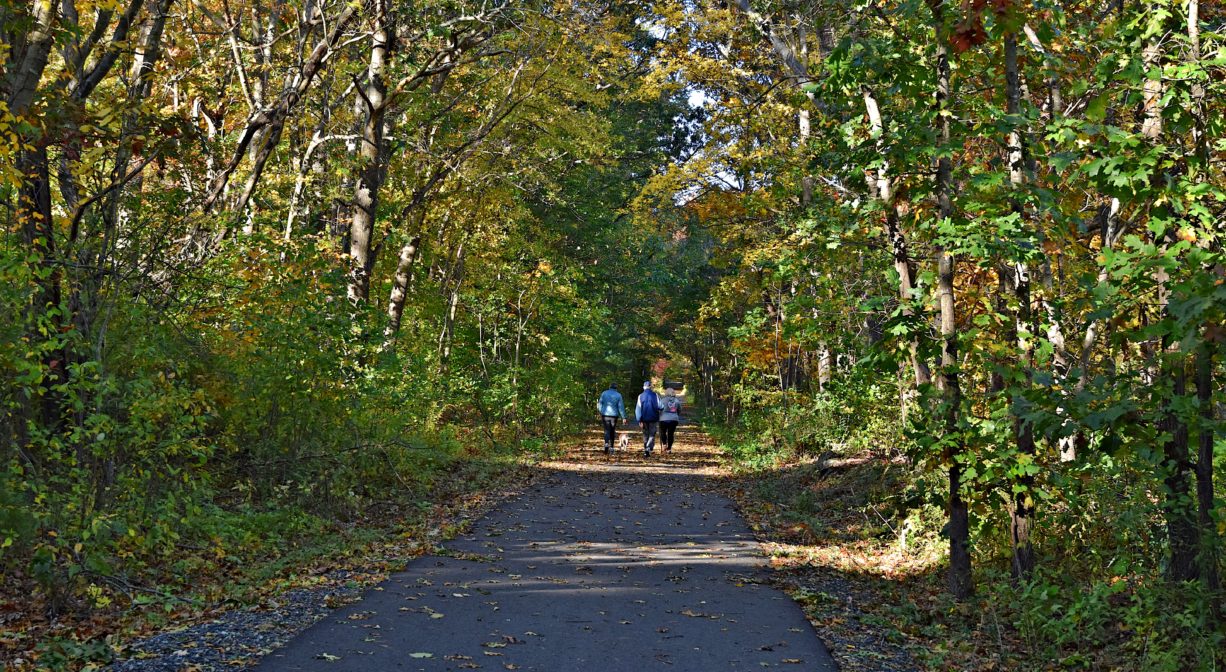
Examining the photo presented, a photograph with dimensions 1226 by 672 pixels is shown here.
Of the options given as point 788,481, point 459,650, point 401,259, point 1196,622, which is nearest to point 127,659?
point 459,650

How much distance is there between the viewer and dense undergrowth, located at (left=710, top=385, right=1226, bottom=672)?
6.57 metres

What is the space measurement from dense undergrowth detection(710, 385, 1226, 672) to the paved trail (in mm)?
577

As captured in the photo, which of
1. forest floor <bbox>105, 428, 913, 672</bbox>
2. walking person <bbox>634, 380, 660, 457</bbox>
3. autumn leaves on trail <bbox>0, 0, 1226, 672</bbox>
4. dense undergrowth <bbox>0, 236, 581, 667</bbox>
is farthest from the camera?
walking person <bbox>634, 380, 660, 457</bbox>

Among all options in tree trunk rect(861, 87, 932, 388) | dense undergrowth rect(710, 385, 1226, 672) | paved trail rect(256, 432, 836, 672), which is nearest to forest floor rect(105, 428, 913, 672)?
paved trail rect(256, 432, 836, 672)

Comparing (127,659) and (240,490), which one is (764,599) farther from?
(240,490)

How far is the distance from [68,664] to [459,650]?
232 centimetres

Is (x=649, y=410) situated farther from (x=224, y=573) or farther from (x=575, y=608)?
(x=575, y=608)

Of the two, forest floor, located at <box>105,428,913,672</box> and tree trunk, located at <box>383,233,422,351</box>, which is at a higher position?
tree trunk, located at <box>383,233,422,351</box>

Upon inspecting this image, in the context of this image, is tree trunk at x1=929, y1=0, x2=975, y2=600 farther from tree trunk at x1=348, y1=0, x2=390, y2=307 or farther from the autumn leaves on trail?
tree trunk at x1=348, y1=0, x2=390, y2=307

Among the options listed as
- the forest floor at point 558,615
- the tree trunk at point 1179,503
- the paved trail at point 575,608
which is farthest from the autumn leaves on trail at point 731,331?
the paved trail at point 575,608

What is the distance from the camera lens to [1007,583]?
25.4 ft

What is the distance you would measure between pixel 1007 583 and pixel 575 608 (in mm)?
3350

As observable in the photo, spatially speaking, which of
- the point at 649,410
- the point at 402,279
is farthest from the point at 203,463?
the point at 649,410

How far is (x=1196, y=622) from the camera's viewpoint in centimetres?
604
